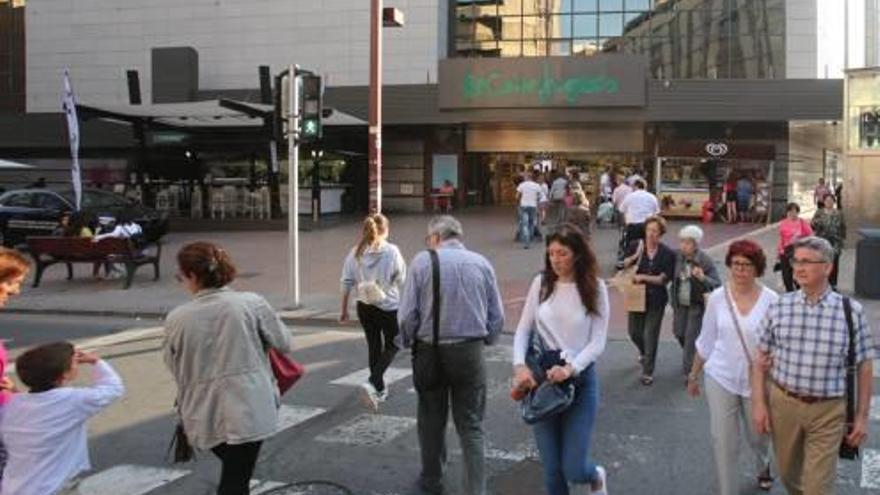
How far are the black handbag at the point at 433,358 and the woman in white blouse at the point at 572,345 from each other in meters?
0.72

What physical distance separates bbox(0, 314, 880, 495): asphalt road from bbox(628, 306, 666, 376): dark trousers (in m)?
0.21

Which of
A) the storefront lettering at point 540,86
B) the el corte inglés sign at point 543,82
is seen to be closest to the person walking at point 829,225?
the el corte inglés sign at point 543,82

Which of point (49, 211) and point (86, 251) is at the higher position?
point (49, 211)

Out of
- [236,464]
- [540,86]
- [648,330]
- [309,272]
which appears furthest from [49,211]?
[236,464]

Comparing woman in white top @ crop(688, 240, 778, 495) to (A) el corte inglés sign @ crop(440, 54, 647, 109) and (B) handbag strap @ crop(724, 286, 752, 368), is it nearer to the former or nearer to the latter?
(B) handbag strap @ crop(724, 286, 752, 368)

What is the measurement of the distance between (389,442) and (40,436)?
3519 mm

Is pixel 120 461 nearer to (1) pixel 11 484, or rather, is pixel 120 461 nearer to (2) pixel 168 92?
(1) pixel 11 484

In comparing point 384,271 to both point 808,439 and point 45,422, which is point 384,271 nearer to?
point 808,439

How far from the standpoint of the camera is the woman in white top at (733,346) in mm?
5328

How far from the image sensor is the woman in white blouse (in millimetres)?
5023

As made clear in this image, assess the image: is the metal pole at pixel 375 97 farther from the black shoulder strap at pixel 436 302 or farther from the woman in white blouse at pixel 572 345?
the woman in white blouse at pixel 572 345

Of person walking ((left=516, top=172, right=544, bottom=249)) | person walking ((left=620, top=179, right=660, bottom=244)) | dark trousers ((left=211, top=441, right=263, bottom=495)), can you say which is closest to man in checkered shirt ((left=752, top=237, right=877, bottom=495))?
dark trousers ((left=211, top=441, right=263, bottom=495))

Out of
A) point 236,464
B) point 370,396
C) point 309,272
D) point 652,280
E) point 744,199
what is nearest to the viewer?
point 236,464

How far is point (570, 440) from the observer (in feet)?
16.5
